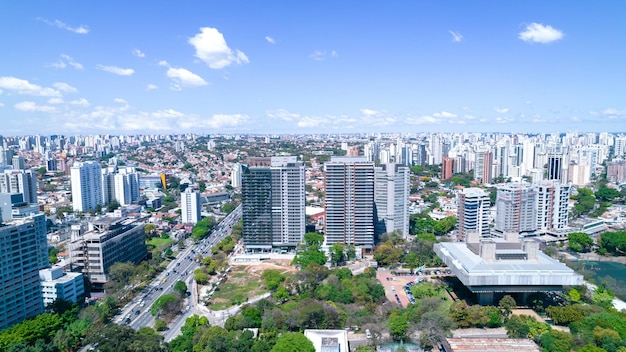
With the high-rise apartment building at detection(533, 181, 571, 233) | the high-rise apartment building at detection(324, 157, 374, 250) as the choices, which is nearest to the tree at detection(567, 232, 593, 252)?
the high-rise apartment building at detection(533, 181, 571, 233)

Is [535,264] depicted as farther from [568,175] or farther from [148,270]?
[568,175]

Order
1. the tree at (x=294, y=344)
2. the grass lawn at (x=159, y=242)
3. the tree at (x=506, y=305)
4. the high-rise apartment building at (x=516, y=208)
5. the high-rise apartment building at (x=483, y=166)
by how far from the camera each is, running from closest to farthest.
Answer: the tree at (x=294, y=344) < the tree at (x=506, y=305) < the high-rise apartment building at (x=516, y=208) < the grass lawn at (x=159, y=242) < the high-rise apartment building at (x=483, y=166)

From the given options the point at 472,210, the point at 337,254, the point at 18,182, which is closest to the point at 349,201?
the point at 337,254

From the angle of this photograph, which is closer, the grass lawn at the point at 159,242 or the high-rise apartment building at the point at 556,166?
the grass lawn at the point at 159,242

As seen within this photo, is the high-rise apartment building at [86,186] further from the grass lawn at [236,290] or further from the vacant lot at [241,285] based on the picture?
the grass lawn at [236,290]

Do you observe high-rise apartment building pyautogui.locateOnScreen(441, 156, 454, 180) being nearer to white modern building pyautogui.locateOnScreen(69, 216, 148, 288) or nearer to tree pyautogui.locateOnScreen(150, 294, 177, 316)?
white modern building pyautogui.locateOnScreen(69, 216, 148, 288)

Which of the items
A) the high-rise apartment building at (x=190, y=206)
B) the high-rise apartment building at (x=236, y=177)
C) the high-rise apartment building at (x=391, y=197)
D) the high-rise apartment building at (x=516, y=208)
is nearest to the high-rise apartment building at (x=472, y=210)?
the high-rise apartment building at (x=516, y=208)
